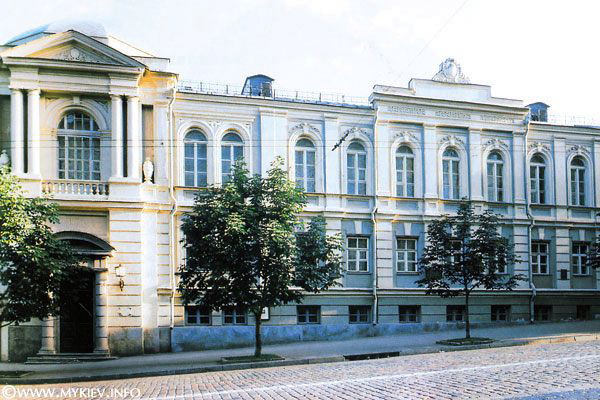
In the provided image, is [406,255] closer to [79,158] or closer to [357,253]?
[357,253]

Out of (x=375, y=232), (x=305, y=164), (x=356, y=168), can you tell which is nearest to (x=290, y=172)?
(x=305, y=164)

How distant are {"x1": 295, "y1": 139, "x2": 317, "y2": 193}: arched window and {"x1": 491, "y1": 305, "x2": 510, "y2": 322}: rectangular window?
10.2m

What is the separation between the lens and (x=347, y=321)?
29562mm

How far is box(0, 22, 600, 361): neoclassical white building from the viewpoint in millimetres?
25609

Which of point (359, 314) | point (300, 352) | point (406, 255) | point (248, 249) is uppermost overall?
point (248, 249)

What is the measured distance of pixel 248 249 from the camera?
73.5ft

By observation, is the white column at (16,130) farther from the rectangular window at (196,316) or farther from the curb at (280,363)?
the rectangular window at (196,316)

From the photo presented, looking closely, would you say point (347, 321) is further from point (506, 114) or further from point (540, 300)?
point (506, 114)

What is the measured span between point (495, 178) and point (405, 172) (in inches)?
187

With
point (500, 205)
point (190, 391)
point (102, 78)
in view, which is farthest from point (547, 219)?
point (190, 391)

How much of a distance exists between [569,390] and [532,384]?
3.02 ft

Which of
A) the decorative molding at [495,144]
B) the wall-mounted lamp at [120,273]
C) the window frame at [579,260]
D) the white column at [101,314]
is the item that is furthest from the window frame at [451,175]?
the white column at [101,314]

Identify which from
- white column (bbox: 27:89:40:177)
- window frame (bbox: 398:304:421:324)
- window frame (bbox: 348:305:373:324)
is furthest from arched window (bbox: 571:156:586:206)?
white column (bbox: 27:89:40:177)

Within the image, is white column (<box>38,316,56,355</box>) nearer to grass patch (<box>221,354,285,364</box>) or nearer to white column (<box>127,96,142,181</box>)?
white column (<box>127,96,142,181</box>)
